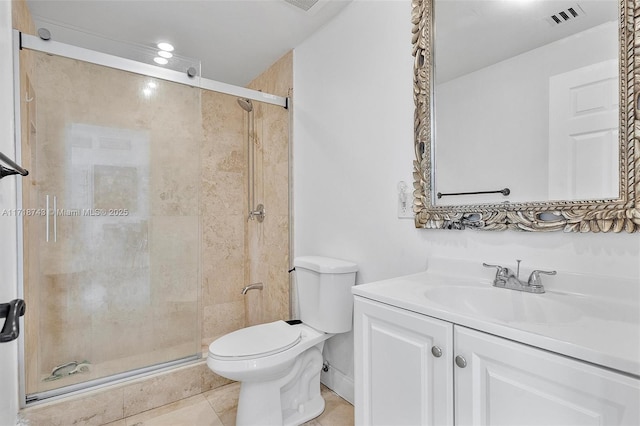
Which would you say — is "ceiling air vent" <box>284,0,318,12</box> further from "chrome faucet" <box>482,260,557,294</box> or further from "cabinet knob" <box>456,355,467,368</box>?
"cabinet knob" <box>456,355,467,368</box>

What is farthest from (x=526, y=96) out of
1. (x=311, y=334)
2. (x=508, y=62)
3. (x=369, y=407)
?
(x=311, y=334)

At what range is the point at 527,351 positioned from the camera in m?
0.73

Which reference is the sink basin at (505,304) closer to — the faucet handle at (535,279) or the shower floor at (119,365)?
the faucet handle at (535,279)

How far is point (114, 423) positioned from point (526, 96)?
8.07ft

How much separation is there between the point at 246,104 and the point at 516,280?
7.29 ft

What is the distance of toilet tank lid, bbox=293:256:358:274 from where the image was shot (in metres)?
1.72

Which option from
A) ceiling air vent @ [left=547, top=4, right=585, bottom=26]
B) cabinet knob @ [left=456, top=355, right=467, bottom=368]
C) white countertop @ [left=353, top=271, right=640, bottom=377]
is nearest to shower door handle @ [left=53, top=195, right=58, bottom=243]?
white countertop @ [left=353, top=271, right=640, bottom=377]

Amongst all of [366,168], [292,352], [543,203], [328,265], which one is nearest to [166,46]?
[366,168]

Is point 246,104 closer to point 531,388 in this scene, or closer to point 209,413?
point 209,413

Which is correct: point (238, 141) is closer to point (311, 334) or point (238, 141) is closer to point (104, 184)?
point (104, 184)

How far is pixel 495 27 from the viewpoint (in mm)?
1281

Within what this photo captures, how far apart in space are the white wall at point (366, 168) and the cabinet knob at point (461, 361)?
1.60ft

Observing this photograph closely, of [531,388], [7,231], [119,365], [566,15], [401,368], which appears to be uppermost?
[566,15]

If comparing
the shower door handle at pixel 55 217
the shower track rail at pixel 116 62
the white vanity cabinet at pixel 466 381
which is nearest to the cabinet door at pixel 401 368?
the white vanity cabinet at pixel 466 381
